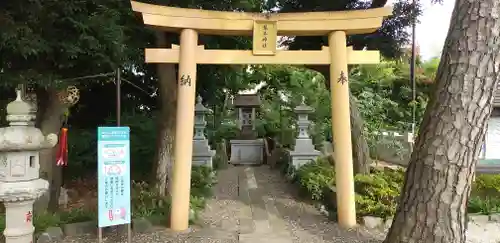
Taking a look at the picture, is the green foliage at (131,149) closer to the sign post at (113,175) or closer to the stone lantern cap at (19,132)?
the sign post at (113,175)

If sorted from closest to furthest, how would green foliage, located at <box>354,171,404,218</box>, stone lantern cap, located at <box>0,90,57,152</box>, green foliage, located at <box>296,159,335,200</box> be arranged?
stone lantern cap, located at <box>0,90,57,152</box> → green foliage, located at <box>354,171,404,218</box> → green foliage, located at <box>296,159,335,200</box>

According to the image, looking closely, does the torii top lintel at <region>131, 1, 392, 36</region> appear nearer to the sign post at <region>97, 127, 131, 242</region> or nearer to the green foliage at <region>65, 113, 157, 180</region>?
the sign post at <region>97, 127, 131, 242</region>

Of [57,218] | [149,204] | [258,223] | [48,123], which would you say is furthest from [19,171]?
[258,223]

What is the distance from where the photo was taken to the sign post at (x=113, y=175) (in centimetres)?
462

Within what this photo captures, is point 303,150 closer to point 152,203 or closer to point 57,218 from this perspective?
point 152,203

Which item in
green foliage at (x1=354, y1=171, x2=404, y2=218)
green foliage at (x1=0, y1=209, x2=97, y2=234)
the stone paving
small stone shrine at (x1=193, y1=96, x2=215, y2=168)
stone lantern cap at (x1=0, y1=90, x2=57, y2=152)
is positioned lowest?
the stone paving

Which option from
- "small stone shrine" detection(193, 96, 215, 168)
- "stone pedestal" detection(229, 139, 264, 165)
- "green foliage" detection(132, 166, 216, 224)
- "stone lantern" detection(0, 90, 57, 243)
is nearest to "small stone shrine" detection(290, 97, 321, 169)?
"small stone shrine" detection(193, 96, 215, 168)

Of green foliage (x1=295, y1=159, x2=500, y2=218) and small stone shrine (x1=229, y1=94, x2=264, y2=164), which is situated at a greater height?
small stone shrine (x1=229, y1=94, x2=264, y2=164)

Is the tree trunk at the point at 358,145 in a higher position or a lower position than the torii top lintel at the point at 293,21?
lower

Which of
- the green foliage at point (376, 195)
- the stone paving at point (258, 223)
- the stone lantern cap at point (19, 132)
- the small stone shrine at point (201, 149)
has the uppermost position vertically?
the stone lantern cap at point (19, 132)

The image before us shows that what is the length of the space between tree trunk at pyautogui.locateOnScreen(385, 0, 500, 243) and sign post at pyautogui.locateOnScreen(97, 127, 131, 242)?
328 cm

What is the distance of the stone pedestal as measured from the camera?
1359cm

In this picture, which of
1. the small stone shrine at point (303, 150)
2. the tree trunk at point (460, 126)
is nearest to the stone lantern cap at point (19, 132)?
the tree trunk at point (460, 126)

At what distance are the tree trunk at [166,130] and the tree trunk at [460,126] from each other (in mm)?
4458
